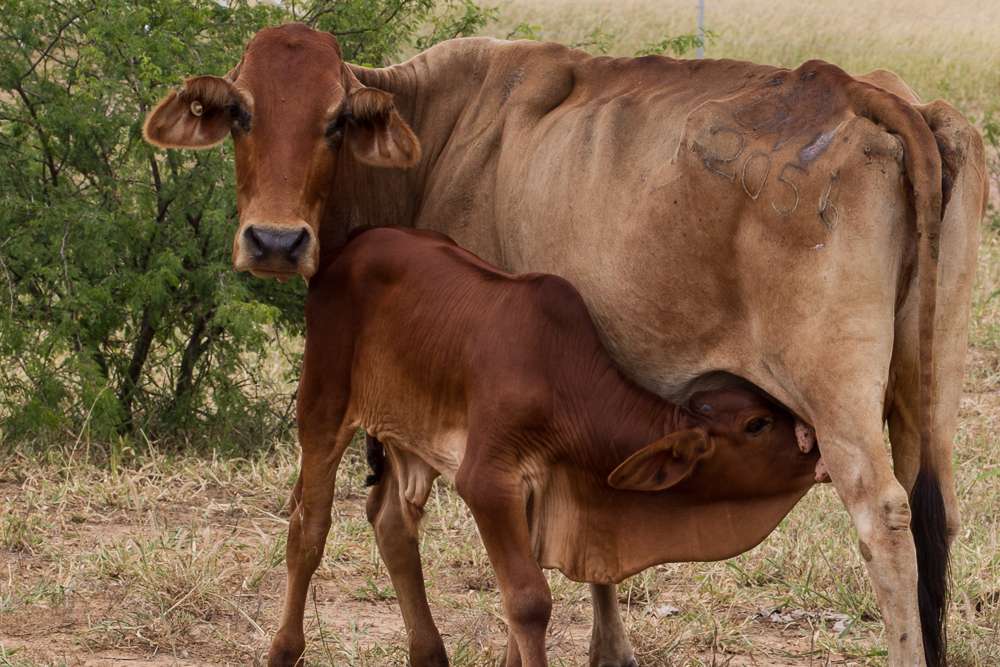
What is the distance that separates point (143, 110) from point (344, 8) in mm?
→ 1095

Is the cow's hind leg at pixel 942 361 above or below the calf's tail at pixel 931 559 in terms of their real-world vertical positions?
above

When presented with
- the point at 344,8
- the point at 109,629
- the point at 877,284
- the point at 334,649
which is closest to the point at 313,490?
the point at 334,649

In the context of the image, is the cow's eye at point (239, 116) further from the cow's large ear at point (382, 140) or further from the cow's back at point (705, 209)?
the cow's back at point (705, 209)

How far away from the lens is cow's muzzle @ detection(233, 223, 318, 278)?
419 cm

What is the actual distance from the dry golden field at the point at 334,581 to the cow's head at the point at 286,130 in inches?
48.6

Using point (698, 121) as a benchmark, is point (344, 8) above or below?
above

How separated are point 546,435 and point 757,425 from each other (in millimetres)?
534

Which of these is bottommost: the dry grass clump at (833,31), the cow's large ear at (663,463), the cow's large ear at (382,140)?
the cow's large ear at (663,463)

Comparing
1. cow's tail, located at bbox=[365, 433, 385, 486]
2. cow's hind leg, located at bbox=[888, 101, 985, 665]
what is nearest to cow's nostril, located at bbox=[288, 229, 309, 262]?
cow's tail, located at bbox=[365, 433, 385, 486]

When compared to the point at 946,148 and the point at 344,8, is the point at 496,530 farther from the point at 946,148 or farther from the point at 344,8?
the point at 344,8

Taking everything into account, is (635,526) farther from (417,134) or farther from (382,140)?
(417,134)

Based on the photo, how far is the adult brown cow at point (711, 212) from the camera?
365 cm

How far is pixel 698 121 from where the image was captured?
3984 mm

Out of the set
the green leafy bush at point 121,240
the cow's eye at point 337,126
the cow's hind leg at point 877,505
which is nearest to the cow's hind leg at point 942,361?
the cow's hind leg at point 877,505
